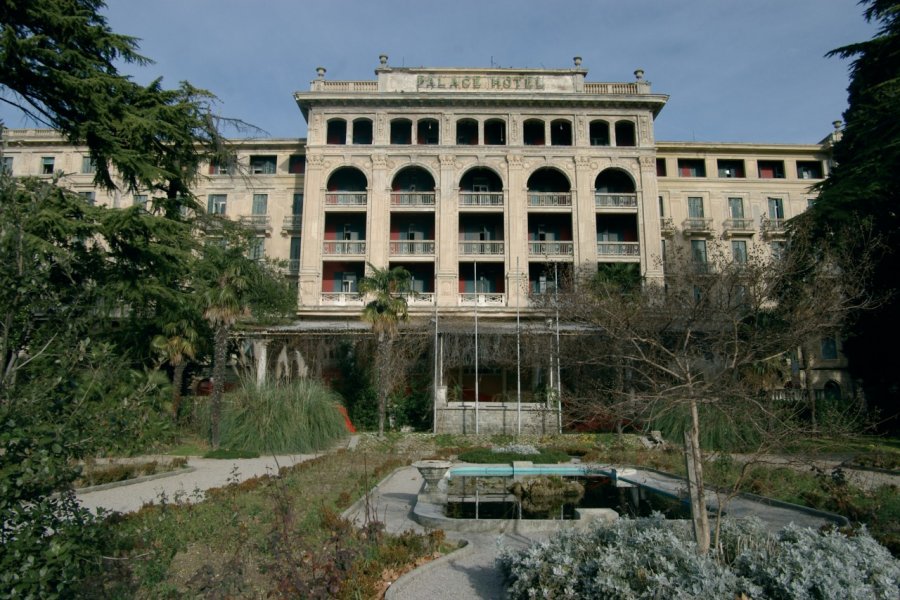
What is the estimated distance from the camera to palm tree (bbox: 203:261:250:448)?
758 inches

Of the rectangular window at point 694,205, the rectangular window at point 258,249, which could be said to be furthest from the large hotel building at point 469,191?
the rectangular window at point 694,205

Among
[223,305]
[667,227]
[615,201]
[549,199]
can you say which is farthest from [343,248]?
[667,227]

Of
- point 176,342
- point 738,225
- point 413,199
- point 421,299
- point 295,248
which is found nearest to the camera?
point 176,342

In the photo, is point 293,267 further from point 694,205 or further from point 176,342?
point 694,205

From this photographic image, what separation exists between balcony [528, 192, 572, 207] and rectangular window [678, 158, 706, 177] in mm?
10192

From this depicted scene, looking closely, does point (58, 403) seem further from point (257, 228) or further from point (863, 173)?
point (257, 228)

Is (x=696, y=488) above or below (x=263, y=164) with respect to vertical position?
below

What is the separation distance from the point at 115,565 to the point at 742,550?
17.9ft

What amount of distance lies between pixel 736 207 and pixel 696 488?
37.0 metres

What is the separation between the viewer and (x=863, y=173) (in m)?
19.6

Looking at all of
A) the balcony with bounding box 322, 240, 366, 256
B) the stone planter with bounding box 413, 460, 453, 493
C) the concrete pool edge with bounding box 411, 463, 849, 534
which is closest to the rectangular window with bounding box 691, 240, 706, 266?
the balcony with bounding box 322, 240, 366, 256

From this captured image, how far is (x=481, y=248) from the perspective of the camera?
1302 inches

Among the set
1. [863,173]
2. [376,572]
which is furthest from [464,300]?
[376,572]

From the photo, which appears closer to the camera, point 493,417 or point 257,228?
point 493,417
